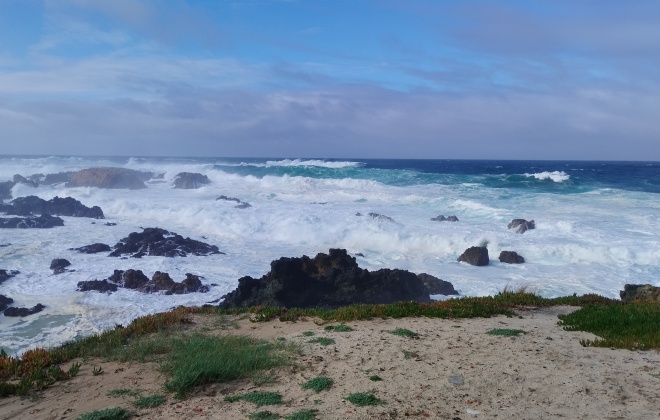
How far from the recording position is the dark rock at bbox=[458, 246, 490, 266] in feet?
69.0

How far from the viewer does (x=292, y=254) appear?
23.2 m

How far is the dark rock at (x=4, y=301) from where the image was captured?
14.7m

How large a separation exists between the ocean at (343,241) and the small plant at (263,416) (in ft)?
27.3

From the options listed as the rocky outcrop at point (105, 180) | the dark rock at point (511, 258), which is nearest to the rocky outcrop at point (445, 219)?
the dark rock at point (511, 258)

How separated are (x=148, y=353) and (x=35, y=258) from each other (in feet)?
51.8

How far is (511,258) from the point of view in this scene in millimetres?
21562

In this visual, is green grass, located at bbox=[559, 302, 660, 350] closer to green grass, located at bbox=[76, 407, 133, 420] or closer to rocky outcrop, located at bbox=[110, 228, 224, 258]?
green grass, located at bbox=[76, 407, 133, 420]

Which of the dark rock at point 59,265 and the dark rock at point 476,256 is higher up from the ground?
the dark rock at point 476,256

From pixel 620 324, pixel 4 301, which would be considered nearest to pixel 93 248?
pixel 4 301

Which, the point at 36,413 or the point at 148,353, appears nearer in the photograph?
the point at 36,413

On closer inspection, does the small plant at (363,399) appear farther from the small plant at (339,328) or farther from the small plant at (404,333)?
the small plant at (339,328)

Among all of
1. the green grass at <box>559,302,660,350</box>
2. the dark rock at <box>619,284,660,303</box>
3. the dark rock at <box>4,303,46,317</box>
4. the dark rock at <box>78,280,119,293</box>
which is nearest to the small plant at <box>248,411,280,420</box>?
the green grass at <box>559,302,660,350</box>

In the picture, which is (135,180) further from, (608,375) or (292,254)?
(608,375)

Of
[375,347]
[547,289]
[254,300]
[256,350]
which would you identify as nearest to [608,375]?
[375,347]
